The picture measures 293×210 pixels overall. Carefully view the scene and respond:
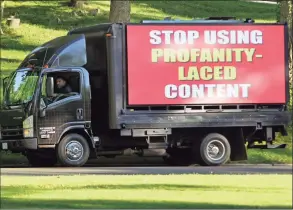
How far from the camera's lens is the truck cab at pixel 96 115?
839 inches

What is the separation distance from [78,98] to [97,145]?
1.39 metres

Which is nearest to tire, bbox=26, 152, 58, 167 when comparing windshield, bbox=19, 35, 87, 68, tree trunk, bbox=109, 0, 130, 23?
windshield, bbox=19, 35, 87, 68

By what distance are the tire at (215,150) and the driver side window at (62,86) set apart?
3.65 metres

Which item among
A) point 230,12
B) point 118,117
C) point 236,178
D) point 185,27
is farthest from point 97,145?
point 230,12

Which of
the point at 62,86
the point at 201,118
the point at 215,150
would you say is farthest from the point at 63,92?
the point at 215,150

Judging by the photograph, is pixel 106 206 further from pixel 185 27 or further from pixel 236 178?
pixel 185 27

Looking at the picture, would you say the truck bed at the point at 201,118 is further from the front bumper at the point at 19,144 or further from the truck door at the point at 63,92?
the front bumper at the point at 19,144

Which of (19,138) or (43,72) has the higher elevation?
(43,72)

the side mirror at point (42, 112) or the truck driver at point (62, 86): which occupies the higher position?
the truck driver at point (62, 86)

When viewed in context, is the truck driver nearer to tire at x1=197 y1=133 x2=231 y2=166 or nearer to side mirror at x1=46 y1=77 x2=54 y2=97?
side mirror at x1=46 y1=77 x2=54 y2=97

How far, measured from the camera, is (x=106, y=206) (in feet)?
39.9

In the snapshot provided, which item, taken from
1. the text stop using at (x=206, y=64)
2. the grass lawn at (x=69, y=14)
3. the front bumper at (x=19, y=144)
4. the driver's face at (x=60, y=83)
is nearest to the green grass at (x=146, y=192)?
the front bumper at (x=19, y=144)

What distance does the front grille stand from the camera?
21531 millimetres

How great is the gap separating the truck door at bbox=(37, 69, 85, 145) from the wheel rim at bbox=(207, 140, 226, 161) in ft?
11.4
